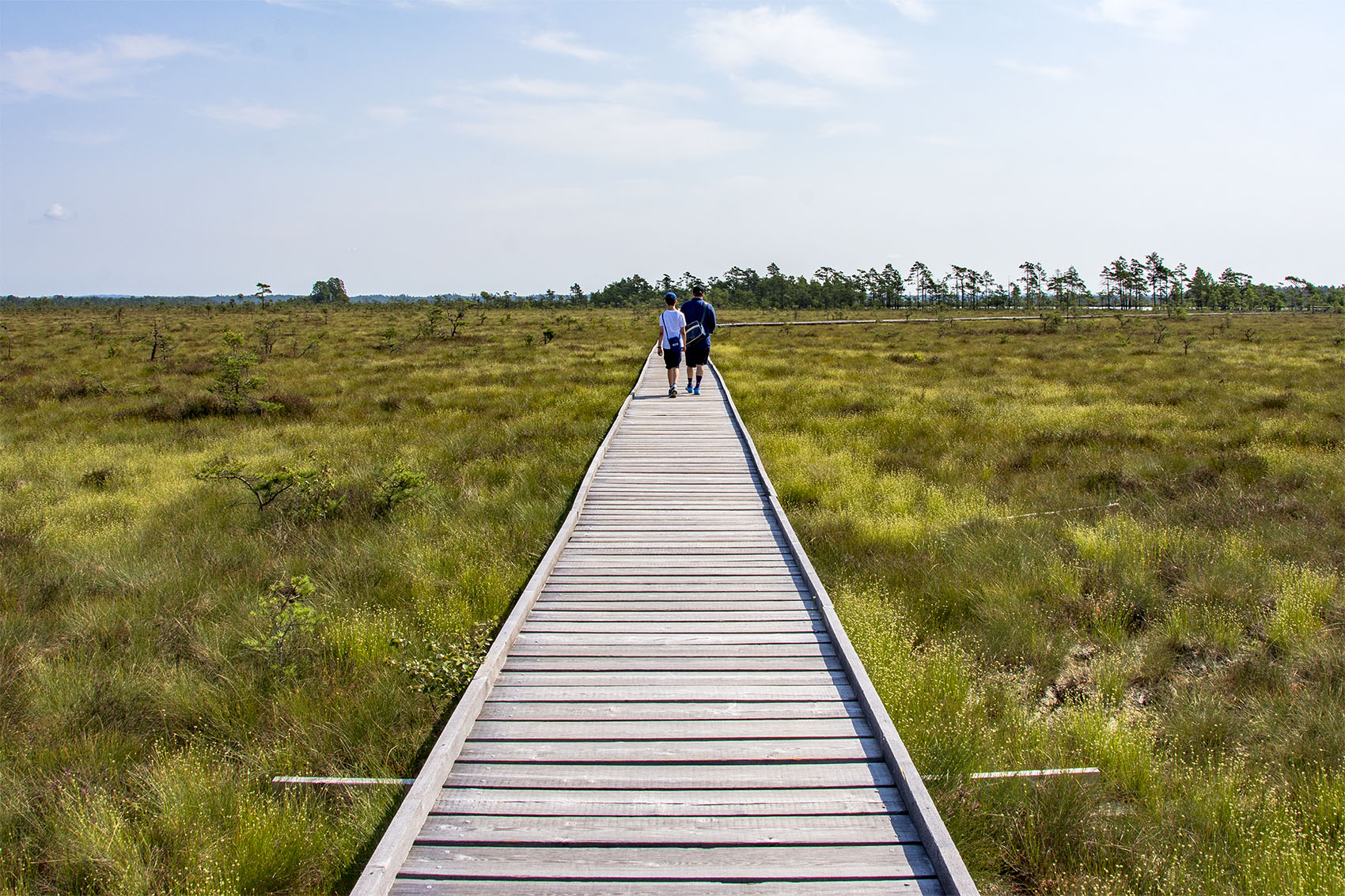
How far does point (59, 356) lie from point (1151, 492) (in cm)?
3208

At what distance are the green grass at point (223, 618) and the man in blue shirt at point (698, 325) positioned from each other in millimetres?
2107

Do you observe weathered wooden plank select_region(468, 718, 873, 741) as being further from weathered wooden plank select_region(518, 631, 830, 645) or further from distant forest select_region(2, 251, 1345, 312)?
distant forest select_region(2, 251, 1345, 312)

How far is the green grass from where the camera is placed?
3402 millimetres

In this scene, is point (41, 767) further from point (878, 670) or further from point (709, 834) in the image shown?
point (878, 670)

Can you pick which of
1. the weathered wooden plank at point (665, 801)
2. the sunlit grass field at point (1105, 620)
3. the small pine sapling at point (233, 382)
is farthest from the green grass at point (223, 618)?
the sunlit grass field at point (1105, 620)

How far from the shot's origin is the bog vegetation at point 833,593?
348cm

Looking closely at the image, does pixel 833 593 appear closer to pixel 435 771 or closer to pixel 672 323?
pixel 435 771

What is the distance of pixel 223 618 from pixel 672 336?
851 centimetres

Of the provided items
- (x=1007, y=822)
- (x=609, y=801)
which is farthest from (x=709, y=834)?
(x=1007, y=822)

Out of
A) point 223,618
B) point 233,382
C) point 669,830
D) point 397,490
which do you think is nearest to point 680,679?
point 669,830

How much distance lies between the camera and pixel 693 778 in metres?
3.33

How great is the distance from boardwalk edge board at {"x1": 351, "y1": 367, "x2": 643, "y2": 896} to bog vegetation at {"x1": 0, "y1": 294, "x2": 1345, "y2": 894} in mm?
442

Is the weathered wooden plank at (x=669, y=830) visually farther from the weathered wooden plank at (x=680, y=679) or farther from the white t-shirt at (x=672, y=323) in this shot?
the white t-shirt at (x=672, y=323)

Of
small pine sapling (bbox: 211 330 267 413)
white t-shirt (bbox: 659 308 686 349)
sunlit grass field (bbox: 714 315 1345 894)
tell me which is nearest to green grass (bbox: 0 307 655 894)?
small pine sapling (bbox: 211 330 267 413)
